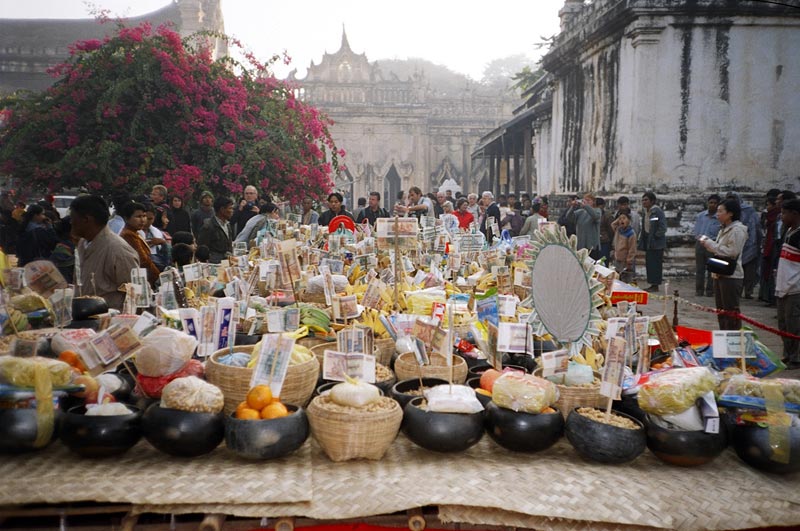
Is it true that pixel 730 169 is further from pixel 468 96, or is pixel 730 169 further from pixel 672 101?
pixel 468 96

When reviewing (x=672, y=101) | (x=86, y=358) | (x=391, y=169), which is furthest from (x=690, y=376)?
(x=391, y=169)

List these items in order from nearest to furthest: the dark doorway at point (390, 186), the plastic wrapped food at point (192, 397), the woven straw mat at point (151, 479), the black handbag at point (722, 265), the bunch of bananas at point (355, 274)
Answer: the woven straw mat at point (151, 479), the plastic wrapped food at point (192, 397), the bunch of bananas at point (355, 274), the black handbag at point (722, 265), the dark doorway at point (390, 186)

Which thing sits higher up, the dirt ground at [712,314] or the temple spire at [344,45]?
the temple spire at [344,45]

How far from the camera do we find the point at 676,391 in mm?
2361

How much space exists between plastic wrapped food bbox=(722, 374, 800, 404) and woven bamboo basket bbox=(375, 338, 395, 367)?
1.72m

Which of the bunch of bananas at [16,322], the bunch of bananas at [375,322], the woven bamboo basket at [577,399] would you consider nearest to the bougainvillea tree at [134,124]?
the bunch of bananas at [16,322]

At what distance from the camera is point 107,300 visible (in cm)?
427

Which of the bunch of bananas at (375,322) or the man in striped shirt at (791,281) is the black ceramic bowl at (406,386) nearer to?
the bunch of bananas at (375,322)

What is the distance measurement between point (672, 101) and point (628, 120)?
79cm

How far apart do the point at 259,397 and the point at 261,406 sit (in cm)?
4

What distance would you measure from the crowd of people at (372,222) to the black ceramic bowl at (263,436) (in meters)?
2.37

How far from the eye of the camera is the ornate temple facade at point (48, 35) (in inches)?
784

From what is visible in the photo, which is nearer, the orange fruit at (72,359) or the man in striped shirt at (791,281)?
the orange fruit at (72,359)

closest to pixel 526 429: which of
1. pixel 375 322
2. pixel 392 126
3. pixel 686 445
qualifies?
pixel 686 445
